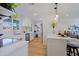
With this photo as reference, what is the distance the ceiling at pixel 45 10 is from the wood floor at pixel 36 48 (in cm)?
44

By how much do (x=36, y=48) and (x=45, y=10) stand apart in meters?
0.74

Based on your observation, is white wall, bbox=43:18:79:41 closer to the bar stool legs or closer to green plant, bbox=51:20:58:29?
green plant, bbox=51:20:58:29

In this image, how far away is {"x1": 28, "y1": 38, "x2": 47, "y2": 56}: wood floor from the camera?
2180 mm

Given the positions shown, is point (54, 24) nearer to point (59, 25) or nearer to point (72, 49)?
point (59, 25)

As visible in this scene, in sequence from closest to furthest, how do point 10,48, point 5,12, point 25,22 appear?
point 5,12 < point 10,48 < point 25,22

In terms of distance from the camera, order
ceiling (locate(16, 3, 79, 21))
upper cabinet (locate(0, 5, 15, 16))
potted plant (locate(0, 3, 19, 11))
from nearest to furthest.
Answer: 1. upper cabinet (locate(0, 5, 15, 16))
2. potted plant (locate(0, 3, 19, 11))
3. ceiling (locate(16, 3, 79, 21))

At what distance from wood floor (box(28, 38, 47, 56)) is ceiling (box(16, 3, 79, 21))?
0.44m

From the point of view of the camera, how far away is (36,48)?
2.22m

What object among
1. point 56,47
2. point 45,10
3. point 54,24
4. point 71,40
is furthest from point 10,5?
point 71,40

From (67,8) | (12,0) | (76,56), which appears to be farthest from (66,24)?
(12,0)

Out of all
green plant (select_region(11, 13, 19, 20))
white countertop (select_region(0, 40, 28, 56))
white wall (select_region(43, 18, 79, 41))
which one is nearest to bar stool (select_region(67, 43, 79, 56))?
white wall (select_region(43, 18, 79, 41))

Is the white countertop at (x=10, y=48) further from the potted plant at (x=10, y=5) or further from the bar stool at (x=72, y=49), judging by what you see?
the bar stool at (x=72, y=49)

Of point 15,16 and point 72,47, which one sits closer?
point 15,16

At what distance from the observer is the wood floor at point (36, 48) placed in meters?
2.18
